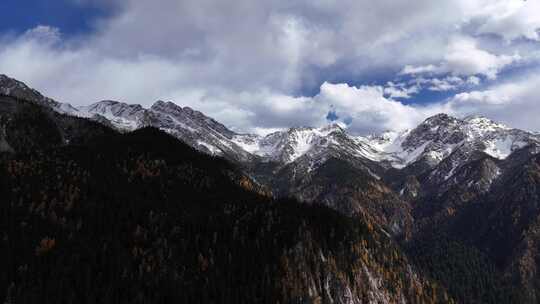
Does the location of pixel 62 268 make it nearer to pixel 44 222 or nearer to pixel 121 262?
pixel 121 262

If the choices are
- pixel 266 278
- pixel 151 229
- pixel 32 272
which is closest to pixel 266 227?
pixel 266 278

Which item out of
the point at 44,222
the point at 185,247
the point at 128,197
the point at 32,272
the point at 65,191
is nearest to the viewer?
the point at 32,272

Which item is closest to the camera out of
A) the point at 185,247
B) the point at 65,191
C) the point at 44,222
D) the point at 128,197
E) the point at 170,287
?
the point at 170,287

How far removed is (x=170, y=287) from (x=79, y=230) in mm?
41221

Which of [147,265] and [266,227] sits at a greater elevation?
[266,227]

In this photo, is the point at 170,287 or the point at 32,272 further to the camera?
the point at 170,287

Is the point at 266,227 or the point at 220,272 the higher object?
the point at 266,227

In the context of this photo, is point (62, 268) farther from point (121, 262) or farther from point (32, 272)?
point (121, 262)

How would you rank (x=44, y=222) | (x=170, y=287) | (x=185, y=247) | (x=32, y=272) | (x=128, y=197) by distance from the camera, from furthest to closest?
(x=128, y=197), (x=185, y=247), (x=44, y=222), (x=170, y=287), (x=32, y=272)

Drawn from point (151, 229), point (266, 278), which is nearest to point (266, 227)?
point (266, 278)

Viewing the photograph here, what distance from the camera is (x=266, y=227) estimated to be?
623ft

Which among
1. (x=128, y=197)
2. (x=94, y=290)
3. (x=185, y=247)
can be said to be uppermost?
(x=128, y=197)

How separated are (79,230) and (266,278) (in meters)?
66.1

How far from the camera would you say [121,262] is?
146 metres
